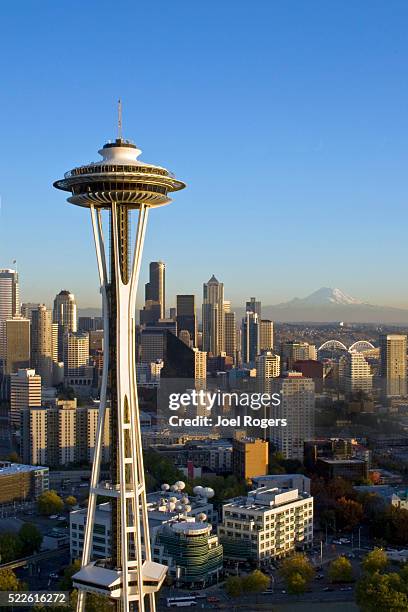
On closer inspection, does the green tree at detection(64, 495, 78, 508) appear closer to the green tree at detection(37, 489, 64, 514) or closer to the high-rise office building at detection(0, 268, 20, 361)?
the green tree at detection(37, 489, 64, 514)

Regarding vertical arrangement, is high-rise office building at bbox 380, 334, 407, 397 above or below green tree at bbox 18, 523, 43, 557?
above

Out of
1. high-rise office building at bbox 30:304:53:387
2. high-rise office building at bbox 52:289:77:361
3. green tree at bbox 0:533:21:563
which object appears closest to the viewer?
green tree at bbox 0:533:21:563

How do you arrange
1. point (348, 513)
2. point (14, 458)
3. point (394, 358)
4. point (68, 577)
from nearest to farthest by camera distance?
point (68, 577)
point (348, 513)
point (14, 458)
point (394, 358)

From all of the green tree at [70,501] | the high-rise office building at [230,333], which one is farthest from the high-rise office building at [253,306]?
the green tree at [70,501]

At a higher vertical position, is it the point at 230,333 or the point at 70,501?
the point at 230,333

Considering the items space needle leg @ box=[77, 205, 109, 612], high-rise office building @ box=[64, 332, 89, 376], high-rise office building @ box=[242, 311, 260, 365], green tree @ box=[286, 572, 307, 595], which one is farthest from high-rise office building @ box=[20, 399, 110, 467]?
high-rise office building @ box=[242, 311, 260, 365]

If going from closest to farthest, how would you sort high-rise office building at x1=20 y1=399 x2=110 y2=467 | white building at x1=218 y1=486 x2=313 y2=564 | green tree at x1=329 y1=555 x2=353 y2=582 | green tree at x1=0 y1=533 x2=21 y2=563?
green tree at x1=329 y1=555 x2=353 y2=582 → green tree at x1=0 y1=533 x2=21 y2=563 → white building at x1=218 y1=486 x2=313 y2=564 → high-rise office building at x1=20 y1=399 x2=110 y2=467

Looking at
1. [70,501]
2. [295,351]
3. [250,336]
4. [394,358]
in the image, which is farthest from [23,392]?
[250,336]

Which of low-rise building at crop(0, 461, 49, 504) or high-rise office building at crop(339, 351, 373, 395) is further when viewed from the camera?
high-rise office building at crop(339, 351, 373, 395)

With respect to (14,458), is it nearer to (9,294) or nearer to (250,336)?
(250,336)
